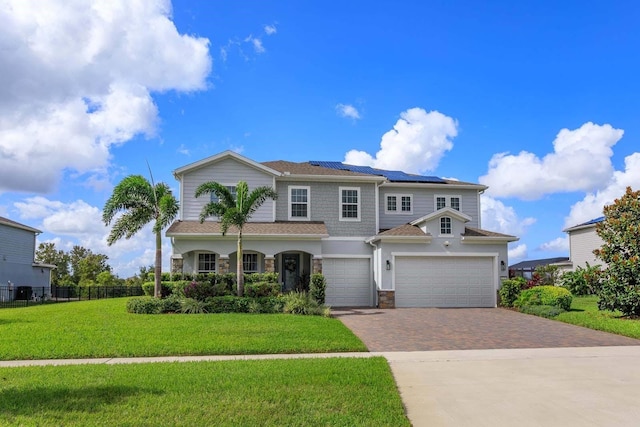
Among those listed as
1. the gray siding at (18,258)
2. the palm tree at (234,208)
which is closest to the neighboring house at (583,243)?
the palm tree at (234,208)

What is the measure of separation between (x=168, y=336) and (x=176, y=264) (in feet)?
29.9

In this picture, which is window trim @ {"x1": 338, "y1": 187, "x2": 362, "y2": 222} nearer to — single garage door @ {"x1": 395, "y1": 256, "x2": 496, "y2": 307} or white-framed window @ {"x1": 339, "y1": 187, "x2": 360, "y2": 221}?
white-framed window @ {"x1": 339, "y1": 187, "x2": 360, "y2": 221}

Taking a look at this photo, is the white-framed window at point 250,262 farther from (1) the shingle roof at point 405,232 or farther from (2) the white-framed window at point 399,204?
(2) the white-framed window at point 399,204

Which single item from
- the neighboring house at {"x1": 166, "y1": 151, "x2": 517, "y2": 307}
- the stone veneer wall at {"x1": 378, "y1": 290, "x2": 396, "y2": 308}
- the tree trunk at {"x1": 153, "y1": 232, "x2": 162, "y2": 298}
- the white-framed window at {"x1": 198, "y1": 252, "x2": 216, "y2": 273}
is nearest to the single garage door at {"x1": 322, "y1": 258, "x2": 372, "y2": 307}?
the neighboring house at {"x1": 166, "y1": 151, "x2": 517, "y2": 307}

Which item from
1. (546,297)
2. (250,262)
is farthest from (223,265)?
(546,297)

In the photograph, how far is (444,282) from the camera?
22156 millimetres

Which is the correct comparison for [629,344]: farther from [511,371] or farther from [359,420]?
[359,420]

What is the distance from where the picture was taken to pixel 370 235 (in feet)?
76.5

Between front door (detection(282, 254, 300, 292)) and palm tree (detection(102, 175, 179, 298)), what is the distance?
252 inches

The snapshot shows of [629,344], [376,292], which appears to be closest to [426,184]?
[376,292]

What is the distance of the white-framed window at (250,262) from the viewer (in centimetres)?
2261

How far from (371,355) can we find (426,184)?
1531cm

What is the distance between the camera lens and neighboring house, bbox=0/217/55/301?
32.3 meters

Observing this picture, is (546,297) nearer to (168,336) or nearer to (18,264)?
(168,336)
